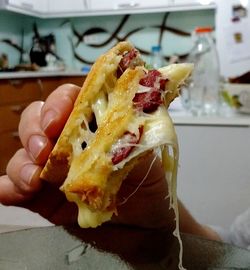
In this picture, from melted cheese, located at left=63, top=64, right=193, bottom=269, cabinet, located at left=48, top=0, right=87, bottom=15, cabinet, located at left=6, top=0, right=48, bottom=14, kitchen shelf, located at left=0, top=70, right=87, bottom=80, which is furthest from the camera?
cabinet, located at left=48, top=0, right=87, bottom=15

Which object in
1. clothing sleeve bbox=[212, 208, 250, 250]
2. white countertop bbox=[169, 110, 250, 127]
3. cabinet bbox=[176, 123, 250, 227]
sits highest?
clothing sleeve bbox=[212, 208, 250, 250]

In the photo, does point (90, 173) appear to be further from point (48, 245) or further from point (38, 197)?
point (38, 197)

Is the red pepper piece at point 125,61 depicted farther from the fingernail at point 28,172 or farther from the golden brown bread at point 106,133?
the fingernail at point 28,172

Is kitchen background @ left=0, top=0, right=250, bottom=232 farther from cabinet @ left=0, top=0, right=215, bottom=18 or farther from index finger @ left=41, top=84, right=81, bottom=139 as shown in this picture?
index finger @ left=41, top=84, right=81, bottom=139

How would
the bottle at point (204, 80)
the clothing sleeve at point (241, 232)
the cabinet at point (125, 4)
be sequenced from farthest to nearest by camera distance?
the cabinet at point (125, 4)
the bottle at point (204, 80)
the clothing sleeve at point (241, 232)

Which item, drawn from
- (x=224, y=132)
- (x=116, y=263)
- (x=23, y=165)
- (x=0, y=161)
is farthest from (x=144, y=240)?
(x=0, y=161)

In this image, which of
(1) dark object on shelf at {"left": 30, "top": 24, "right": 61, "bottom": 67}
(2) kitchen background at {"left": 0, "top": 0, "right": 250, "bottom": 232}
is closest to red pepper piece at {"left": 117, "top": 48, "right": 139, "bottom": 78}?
(2) kitchen background at {"left": 0, "top": 0, "right": 250, "bottom": 232}

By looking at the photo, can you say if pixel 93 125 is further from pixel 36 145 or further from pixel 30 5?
pixel 30 5

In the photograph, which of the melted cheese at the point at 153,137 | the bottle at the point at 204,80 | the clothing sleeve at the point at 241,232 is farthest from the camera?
the bottle at the point at 204,80

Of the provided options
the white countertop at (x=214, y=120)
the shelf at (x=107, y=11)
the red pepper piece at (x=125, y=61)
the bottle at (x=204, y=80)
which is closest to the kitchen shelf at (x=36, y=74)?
the shelf at (x=107, y=11)
